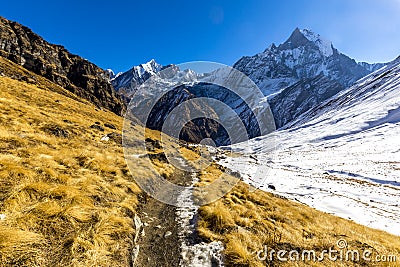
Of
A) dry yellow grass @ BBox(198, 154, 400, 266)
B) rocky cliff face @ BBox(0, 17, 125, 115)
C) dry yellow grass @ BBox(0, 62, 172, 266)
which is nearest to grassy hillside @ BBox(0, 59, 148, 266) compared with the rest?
dry yellow grass @ BBox(0, 62, 172, 266)

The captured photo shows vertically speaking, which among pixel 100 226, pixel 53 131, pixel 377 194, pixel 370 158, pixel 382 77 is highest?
pixel 382 77

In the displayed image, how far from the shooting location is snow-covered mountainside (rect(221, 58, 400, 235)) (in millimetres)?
24641

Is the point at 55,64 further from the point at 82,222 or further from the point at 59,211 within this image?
the point at 82,222

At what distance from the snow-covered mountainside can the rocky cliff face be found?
85.0m

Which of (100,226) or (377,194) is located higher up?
(377,194)

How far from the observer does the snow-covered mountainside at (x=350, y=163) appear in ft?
80.8

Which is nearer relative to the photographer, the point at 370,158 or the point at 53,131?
the point at 53,131

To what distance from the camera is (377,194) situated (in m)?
30.2

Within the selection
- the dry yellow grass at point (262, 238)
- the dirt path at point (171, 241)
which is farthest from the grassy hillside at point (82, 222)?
the dirt path at point (171, 241)

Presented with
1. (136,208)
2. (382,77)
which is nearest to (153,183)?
(136,208)

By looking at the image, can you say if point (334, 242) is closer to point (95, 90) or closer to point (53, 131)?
point (53, 131)

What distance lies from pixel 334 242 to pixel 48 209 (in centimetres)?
1085

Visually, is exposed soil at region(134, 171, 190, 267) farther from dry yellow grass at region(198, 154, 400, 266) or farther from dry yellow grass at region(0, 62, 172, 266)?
dry yellow grass at region(198, 154, 400, 266)

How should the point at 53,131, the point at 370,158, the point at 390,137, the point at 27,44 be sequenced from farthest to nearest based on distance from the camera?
the point at 27,44 < the point at 390,137 < the point at 370,158 < the point at 53,131
